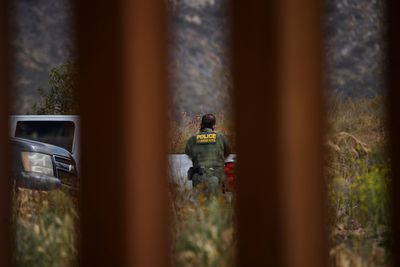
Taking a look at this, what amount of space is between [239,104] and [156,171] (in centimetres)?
13

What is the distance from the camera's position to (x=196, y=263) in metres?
1.18

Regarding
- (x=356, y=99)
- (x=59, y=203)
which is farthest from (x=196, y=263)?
(x=356, y=99)

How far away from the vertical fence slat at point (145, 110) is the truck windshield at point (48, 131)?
4.76 meters

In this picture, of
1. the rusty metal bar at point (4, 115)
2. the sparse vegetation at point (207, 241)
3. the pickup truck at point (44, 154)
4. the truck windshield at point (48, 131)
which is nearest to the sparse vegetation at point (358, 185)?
the sparse vegetation at point (207, 241)

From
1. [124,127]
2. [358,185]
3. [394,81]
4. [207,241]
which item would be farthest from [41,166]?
[394,81]

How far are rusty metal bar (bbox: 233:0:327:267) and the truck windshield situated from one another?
4.81 metres

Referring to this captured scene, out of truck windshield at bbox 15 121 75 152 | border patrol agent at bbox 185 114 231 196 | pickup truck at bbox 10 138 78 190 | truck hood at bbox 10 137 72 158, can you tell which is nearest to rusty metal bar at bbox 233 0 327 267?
pickup truck at bbox 10 138 78 190

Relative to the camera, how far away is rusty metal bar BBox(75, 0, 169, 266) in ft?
2.60

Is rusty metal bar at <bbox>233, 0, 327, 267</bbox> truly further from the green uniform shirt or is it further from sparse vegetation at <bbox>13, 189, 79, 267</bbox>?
the green uniform shirt

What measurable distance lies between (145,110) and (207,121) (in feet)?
11.2

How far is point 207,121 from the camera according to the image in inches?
165

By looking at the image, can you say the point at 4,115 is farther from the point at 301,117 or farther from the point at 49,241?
the point at 49,241

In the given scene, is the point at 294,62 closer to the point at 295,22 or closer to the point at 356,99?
the point at 295,22

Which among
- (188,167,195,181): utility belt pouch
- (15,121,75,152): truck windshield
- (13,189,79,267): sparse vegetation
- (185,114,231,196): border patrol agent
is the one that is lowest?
(13,189,79,267): sparse vegetation
